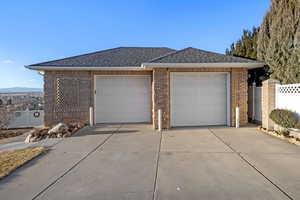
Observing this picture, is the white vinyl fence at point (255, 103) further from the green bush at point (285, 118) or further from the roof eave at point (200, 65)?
the green bush at point (285, 118)

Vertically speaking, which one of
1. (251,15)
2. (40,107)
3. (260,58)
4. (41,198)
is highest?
(251,15)

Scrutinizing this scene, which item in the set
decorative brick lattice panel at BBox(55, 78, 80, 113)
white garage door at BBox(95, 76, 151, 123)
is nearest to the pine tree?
white garage door at BBox(95, 76, 151, 123)

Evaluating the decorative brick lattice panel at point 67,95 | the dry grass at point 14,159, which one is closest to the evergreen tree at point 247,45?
the decorative brick lattice panel at point 67,95

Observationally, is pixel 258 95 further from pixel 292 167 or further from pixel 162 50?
pixel 162 50

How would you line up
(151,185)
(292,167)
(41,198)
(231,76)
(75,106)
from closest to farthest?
(41,198), (151,185), (292,167), (231,76), (75,106)

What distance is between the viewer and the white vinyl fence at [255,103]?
8.40 meters

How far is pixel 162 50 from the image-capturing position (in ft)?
39.2

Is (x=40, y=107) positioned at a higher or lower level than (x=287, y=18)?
lower

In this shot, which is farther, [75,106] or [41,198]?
[75,106]

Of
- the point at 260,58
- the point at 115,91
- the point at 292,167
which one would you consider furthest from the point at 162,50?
the point at 292,167

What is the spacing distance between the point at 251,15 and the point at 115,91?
9958mm

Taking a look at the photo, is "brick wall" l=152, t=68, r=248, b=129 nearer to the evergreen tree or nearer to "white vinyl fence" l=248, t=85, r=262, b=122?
"white vinyl fence" l=248, t=85, r=262, b=122

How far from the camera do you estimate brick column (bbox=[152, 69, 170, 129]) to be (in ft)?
25.7

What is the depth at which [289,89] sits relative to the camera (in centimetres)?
642
